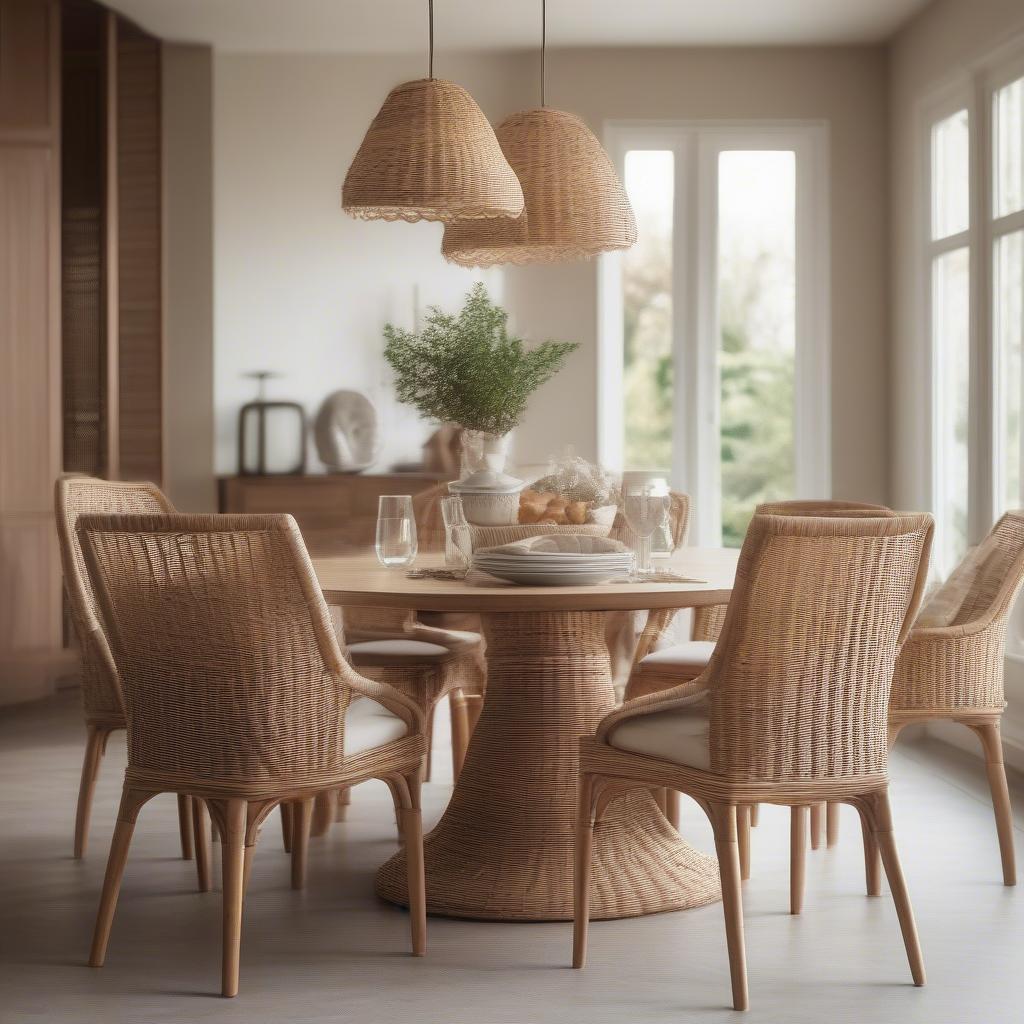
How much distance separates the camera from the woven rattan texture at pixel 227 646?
2.32m

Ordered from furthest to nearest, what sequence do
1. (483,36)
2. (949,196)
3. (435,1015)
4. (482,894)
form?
(483,36) → (949,196) → (482,894) → (435,1015)

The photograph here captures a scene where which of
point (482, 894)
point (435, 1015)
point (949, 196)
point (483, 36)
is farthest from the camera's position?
point (483, 36)

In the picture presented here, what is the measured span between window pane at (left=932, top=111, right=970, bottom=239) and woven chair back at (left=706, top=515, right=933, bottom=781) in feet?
10.8

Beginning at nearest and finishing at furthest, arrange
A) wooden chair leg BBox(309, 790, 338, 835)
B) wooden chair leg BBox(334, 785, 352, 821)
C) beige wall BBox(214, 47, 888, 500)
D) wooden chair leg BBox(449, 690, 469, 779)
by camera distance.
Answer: wooden chair leg BBox(309, 790, 338, 835) → wooden chair leg BBox(334, 785, 352, 821) → wooden chair leg BBox(449, 690, 469, 779) → beige wall BBox(214, 47, 888, 500)

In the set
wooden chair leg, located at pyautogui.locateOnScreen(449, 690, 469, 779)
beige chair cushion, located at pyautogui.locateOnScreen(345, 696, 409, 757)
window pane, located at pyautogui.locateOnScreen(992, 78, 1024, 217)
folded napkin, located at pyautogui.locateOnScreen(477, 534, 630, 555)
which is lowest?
wooden chair leg, located at pyautogui.locateOnScreen(449, 690, 469, 779)

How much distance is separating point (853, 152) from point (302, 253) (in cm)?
253

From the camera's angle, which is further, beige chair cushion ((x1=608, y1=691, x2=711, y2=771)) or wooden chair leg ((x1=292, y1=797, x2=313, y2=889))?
wooden chair leg ((x1=292, y1=797, x2=313, y2=889))

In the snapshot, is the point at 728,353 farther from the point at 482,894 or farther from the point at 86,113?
the point at 482,894

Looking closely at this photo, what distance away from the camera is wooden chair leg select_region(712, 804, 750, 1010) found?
231 centimetres

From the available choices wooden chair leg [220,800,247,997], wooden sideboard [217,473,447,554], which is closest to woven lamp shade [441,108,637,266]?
wooden chair leg [220,800,247,997]

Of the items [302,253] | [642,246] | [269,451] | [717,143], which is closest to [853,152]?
[717,143]

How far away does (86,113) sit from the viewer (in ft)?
20.4

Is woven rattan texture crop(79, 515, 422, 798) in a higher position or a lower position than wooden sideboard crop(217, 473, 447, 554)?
lower

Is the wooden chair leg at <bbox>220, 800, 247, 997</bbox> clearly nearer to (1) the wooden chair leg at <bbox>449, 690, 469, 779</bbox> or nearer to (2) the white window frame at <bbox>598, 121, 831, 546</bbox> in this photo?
(1) the wooden chair leg at <bbox>449, 690, 469, 779</bbox>
